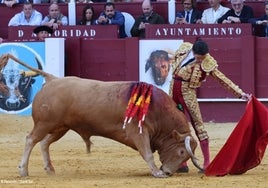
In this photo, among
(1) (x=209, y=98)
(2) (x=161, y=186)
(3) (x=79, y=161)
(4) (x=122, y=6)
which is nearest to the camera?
(2) (x=161, y=186)

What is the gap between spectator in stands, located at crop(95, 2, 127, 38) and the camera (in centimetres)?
1455

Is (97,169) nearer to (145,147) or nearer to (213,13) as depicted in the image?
(145,147)

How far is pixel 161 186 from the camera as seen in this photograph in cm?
835

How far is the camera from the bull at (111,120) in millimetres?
9070

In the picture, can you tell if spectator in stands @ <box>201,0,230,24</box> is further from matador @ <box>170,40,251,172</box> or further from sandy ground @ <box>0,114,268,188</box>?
matador @ <box>170,40,251,172</box>

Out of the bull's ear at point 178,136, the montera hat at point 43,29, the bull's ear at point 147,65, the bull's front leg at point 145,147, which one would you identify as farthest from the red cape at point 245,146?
the montera hat at point 43,29

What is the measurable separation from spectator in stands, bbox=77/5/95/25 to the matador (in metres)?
5.38

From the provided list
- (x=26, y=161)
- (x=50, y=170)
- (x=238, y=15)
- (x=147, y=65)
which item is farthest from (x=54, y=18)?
(x=26, y=161)

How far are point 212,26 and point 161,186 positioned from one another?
6065 mm

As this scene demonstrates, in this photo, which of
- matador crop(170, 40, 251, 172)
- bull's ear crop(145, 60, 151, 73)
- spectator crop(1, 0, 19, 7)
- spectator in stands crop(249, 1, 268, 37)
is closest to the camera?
matador crop(170, 40, 251, 172)

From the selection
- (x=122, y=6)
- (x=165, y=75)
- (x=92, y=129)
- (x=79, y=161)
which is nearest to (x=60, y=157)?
(x=79, y=161)

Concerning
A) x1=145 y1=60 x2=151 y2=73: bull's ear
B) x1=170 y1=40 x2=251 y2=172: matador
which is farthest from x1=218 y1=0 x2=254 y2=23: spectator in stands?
x1=170 y1=40 x2=251 y2=172: matador

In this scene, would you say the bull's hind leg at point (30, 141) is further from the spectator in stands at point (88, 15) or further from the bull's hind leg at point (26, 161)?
the spectator in stands at point (88, 15)

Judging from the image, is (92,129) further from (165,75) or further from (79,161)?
(165,75)
